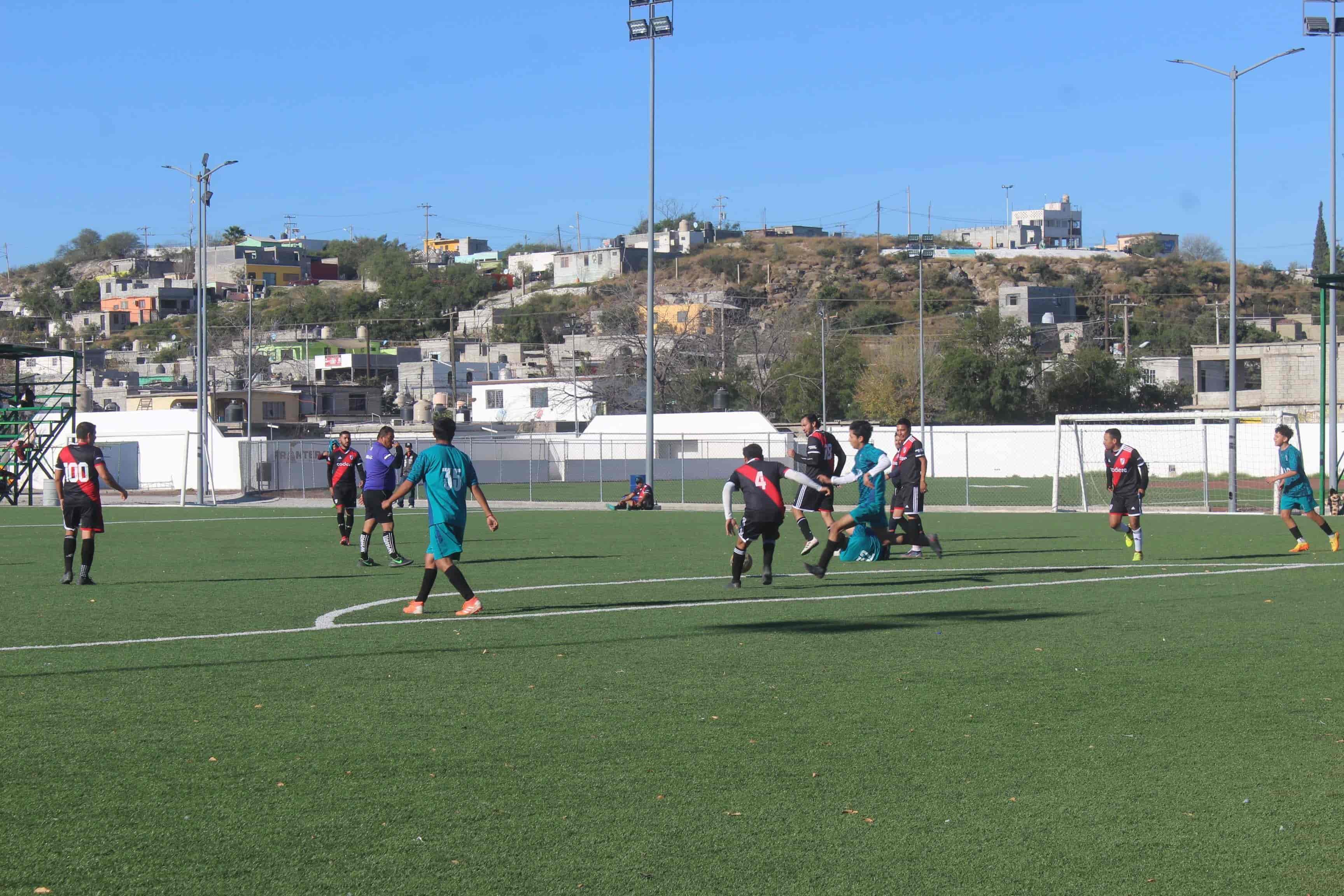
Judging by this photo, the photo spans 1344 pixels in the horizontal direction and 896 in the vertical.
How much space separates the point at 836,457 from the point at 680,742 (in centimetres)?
1133

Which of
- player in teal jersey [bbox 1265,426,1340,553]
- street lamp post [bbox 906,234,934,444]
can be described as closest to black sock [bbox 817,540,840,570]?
player in teal jersey [bbox 1265,426,1340,553]

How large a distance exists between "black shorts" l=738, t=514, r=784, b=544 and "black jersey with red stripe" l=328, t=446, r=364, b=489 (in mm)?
8291

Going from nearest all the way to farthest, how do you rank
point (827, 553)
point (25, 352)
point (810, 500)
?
point (827, 553) < point (810, 500) < point (25, 352)

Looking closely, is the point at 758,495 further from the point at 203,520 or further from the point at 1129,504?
the point at 203,520

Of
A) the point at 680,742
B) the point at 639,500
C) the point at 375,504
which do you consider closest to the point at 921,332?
the point at 639,500

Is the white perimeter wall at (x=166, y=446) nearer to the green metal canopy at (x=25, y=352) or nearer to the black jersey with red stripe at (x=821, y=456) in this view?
the green metal canopy at (x=25, y=352)

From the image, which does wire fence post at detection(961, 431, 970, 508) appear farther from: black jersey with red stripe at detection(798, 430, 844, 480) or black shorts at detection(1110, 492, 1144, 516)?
black jersey with red stripe at detection(798, 430, 844, 480)

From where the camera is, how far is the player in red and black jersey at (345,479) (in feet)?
67.5

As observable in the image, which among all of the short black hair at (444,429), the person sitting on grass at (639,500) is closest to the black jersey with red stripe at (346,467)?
the short black hair at (444,429)

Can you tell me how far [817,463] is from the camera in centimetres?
1761

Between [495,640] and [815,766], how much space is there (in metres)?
4.67

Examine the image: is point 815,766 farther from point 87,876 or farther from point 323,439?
point 323,439

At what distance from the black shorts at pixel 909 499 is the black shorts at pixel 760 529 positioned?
4.48m

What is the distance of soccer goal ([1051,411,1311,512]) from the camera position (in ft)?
117
